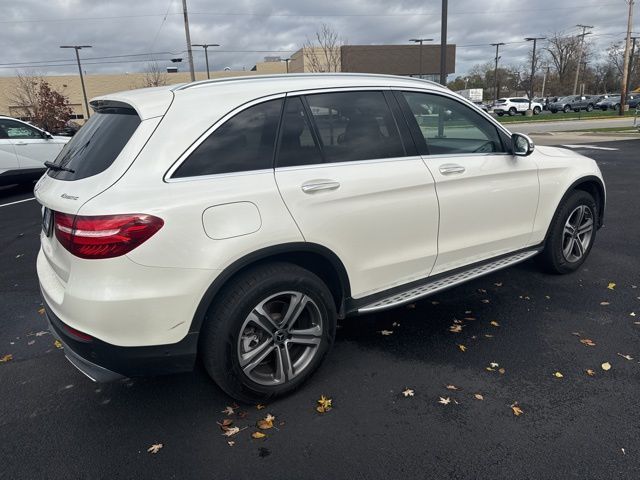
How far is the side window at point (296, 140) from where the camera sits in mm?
2832

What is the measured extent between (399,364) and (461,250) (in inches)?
38.7

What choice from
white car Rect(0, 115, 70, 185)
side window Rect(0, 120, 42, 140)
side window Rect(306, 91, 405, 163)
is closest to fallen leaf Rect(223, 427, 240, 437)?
side window Rect(306, 91, 405, 163)

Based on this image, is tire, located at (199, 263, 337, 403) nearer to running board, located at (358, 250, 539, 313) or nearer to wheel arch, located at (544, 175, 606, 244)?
running board, located at (358, 250, 539, 313)

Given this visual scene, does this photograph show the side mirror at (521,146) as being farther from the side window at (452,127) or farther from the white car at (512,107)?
the white car at (512,107)

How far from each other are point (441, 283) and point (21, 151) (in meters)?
10.5

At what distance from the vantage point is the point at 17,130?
1079 cm

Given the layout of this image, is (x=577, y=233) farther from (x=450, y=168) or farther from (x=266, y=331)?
(x=266, y=331)

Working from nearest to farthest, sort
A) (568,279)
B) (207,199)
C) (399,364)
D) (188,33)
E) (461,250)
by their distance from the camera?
(207,199) < (399,364) < (461,250) < (568,279) < (188,33)

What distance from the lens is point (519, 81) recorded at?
89.9 m

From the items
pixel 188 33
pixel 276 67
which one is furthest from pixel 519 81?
pixel 188 33

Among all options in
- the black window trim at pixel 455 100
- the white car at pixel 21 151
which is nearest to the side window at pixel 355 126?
the black window trim at pixel 455 100

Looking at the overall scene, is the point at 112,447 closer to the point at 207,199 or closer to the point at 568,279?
the point at 207,199

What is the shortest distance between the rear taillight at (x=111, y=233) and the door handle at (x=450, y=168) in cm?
198

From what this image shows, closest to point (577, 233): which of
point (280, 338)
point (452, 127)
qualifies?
point (452, 127)
